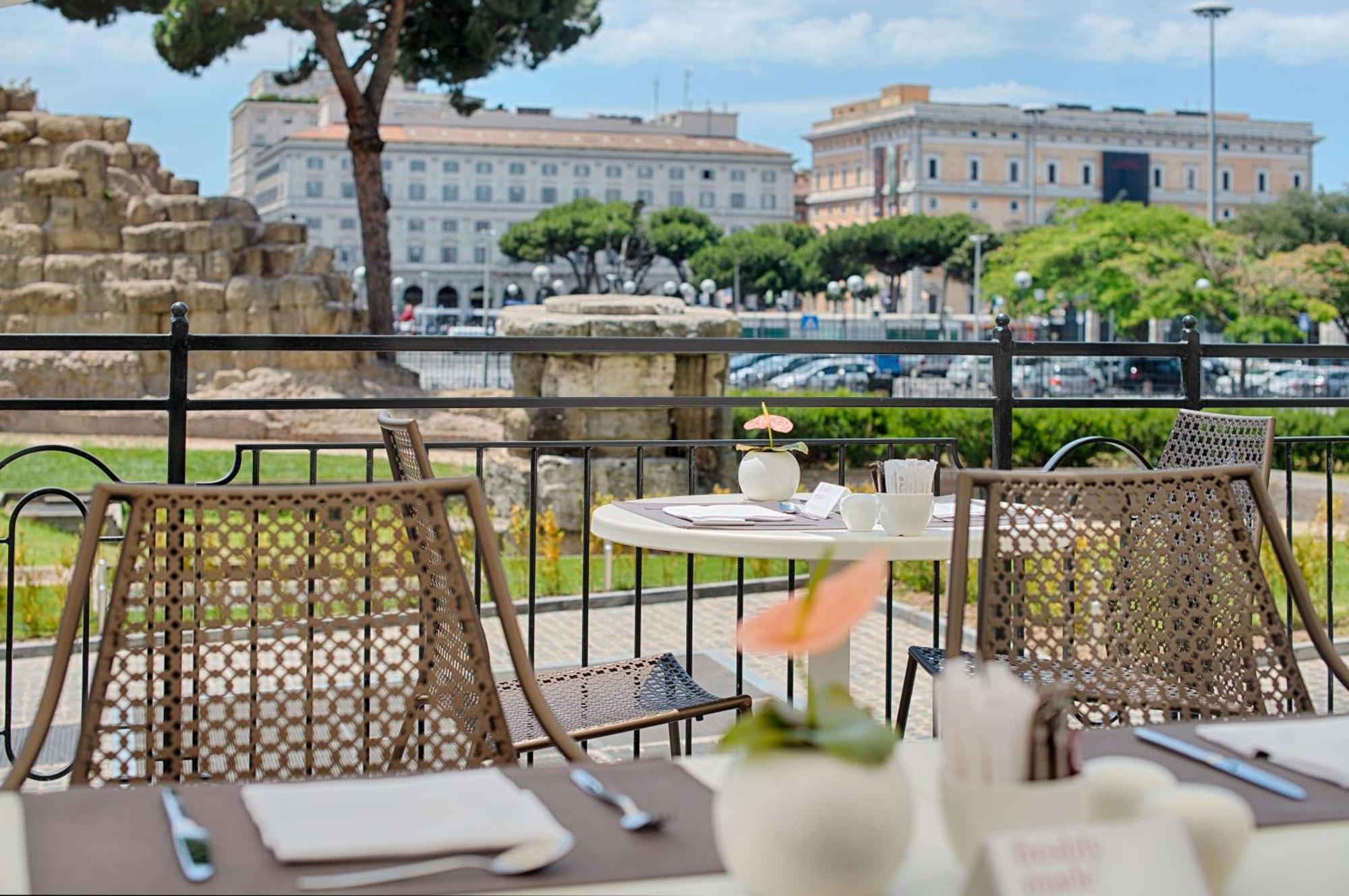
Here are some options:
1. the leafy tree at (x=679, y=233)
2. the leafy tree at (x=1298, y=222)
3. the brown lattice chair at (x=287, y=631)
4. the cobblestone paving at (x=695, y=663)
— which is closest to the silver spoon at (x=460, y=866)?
the brown lattice chair at (x=287, y=631)

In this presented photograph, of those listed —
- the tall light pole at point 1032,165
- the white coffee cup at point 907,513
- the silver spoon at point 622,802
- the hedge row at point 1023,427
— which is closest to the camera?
the silver spoon at point 622,802

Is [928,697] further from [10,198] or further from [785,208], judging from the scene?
[785,208]

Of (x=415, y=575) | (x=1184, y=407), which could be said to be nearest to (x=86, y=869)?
(x=415, y=575)

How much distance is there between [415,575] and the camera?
2.26 meters

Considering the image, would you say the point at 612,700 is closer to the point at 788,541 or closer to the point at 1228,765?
the point at 788,541

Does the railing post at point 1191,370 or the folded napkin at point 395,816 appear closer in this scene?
the folded napkin at point 395,816

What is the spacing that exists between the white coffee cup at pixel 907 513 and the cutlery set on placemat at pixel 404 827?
1507mm

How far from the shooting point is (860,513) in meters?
2.96

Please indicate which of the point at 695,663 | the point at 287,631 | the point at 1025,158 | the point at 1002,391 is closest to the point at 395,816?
the point at 287,631

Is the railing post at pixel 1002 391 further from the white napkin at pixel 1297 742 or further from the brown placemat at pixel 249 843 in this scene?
the brown placemat at pixel 249 843

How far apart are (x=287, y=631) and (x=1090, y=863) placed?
1.39 m

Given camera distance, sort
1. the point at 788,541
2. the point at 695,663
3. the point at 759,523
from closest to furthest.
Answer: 1. the point at 788,541
2. the point at 759,523
3. the point at 695,663

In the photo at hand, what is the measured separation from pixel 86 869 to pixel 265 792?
0.20 meters

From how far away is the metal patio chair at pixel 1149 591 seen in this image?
2240 millimetres
